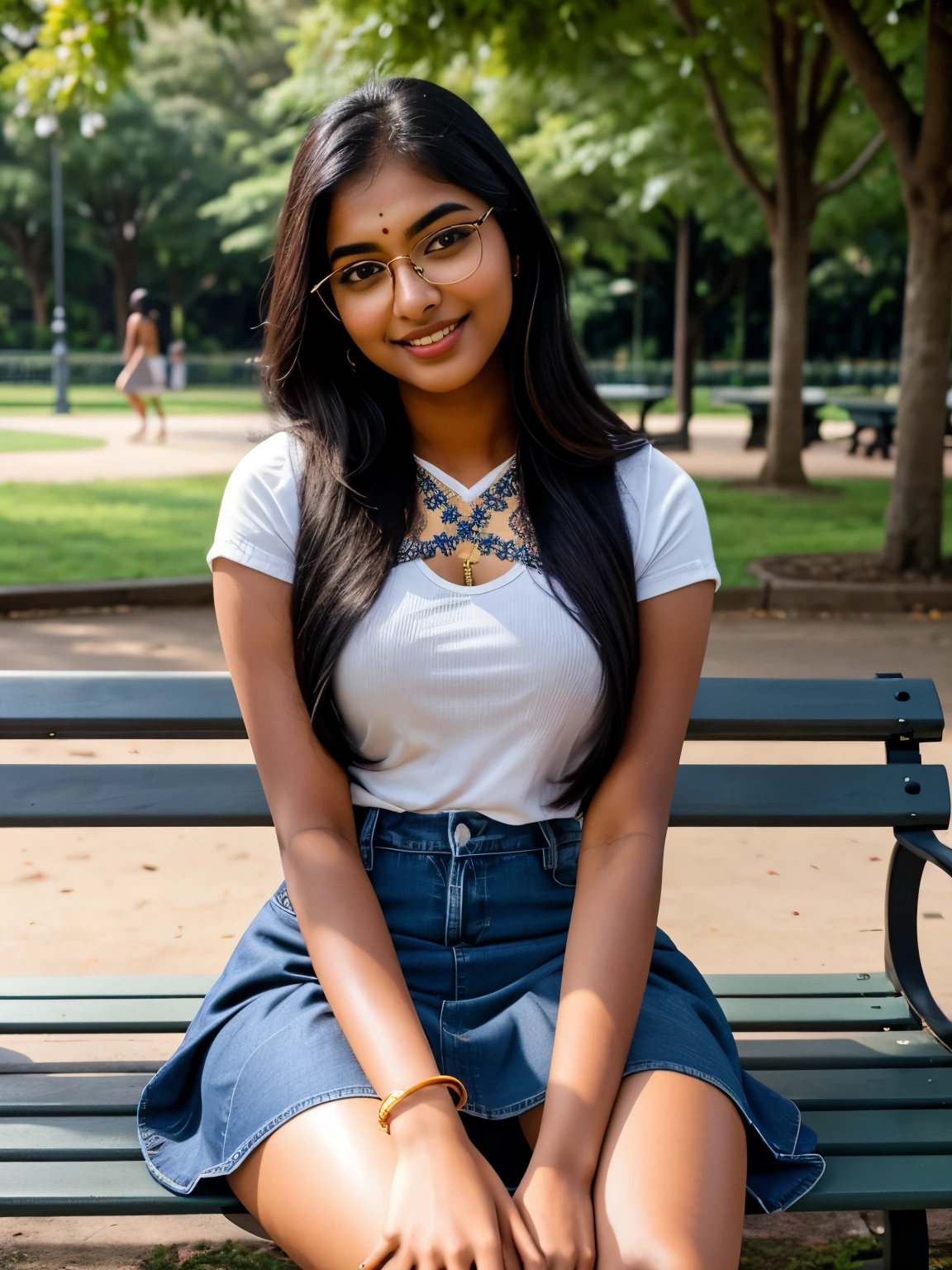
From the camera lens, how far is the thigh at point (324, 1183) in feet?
6.41

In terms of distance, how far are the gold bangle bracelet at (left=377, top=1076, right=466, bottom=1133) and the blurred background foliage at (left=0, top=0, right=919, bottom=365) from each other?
1308 cm

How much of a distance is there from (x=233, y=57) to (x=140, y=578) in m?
42.0

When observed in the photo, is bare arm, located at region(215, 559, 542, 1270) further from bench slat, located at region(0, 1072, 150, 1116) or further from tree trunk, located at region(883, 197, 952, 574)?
tree trunk, located at region(883, 197, 952, 574)

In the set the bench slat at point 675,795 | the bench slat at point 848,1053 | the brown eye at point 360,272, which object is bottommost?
the bench slat at point 848,1053

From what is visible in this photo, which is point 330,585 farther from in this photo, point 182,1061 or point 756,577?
point 756,577

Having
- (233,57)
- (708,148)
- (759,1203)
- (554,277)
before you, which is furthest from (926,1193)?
(233,57)

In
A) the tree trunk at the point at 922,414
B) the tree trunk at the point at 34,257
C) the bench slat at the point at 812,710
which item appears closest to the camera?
the bench slat at the point at 812,710

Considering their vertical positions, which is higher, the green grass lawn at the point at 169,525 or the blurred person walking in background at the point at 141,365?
the blurred person walking in background at the point at 141,365

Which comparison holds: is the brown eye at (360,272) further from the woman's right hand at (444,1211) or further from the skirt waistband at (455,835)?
the woman's right hand at (444,1211)

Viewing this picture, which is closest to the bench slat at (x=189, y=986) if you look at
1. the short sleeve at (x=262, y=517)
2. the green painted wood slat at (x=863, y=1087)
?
the green painted wood slat at (x=863, y=1087)

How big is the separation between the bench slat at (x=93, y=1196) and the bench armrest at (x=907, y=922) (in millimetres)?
1433

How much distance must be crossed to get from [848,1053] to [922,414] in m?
8.13

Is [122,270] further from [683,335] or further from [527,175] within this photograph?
[683,335]

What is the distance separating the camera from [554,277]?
2.66m
